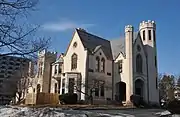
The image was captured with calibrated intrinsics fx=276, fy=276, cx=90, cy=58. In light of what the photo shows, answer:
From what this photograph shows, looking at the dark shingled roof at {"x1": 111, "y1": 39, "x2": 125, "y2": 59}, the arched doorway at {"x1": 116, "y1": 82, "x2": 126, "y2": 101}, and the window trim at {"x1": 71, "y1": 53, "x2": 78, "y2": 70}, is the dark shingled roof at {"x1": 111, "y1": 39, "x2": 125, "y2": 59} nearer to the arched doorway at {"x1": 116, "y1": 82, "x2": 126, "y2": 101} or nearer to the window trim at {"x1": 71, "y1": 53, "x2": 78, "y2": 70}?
the arched doorway at {"x1": 116, "y1": 82, "x2": 126, "y2": 101}

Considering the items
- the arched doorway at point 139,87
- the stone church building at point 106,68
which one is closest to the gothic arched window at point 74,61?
the stone church building at point 106,68

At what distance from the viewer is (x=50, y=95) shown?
4019 centimetres

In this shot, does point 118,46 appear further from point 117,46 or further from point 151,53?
point 151,53

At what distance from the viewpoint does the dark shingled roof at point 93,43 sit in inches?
1786

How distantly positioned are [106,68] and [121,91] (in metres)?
5.10

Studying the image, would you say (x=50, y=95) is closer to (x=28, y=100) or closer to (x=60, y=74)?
(x=28, y=100)

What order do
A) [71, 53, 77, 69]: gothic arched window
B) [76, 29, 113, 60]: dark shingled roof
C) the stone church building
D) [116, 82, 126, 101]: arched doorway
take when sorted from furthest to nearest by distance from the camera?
[116, 82, 126, 101]: arched doorway, [71, 53, 77, 69]: gothic arched window, [76, 29, 113, 60]: dark shingled roof, the stone church building

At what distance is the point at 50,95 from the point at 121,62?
13682mm

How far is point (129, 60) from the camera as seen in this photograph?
45250mm

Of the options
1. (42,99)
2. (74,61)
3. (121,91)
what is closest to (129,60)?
(121,91)

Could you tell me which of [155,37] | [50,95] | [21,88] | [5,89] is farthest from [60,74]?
[5,89]

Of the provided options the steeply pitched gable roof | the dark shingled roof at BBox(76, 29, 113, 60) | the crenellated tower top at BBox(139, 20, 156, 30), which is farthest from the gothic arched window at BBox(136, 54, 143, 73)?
the crenellated tower top at BBox(139, 20, 156, 30)

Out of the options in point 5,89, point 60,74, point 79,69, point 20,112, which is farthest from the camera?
point 5,89

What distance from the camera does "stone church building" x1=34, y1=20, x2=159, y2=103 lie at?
43.2 m
